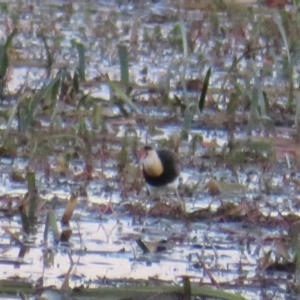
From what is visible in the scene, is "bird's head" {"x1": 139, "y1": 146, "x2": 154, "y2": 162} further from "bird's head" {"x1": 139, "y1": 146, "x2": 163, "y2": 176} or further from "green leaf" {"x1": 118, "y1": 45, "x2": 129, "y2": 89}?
"green leaf" {"x1": 118, "y1": 45, "x2": 129, "y2": 89}

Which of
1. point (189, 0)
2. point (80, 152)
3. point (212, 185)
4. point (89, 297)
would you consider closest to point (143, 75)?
point (80, 152)

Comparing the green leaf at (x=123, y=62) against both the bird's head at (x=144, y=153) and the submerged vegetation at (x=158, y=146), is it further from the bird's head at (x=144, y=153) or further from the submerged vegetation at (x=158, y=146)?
the bird's head at (x=144, y=153)

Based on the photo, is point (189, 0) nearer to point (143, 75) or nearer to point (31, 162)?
point (143, 75)

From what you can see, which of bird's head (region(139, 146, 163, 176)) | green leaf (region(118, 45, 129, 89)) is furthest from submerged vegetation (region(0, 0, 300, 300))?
bird's head (region(139, 146, 163, 176))

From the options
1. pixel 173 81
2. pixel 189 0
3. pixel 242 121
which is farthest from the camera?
pixel 189 0

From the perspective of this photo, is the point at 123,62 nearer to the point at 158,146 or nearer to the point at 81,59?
the point at 81,59

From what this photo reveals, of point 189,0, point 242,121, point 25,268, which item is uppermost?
point 189,0
